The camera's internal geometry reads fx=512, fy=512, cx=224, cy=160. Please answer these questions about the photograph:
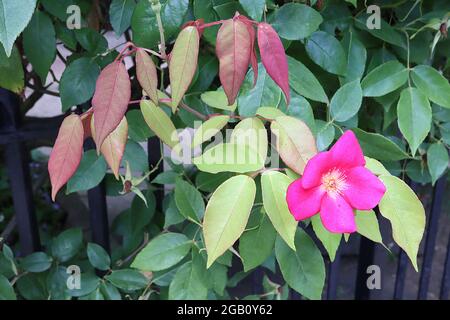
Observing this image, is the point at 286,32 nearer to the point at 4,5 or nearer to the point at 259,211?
the point at 259,211

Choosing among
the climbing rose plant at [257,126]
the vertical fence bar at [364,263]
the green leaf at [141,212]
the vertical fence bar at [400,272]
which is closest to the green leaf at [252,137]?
the climbing rose plant at [257,126]

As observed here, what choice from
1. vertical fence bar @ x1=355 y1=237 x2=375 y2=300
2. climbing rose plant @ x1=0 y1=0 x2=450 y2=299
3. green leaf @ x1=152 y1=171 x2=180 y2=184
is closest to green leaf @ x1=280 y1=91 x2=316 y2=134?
climbing rose plant @ x1=0 y1=0 x2=450 y2=299

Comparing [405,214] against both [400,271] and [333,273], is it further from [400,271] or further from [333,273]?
[400,271]

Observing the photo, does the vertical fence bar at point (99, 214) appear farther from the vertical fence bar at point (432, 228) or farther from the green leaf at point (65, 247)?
the vertical fence bar at point (432, 228)

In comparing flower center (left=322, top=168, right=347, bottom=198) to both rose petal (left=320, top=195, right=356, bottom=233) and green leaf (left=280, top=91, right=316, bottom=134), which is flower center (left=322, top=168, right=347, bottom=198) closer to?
rose petal (left=320, top=195, right=356, bottom=233)

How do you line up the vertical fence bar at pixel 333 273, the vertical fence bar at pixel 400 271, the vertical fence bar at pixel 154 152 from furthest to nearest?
1. the vertical fence bar at pixel 400 271
2. the vertical fence bar at pixel 333 273
3. the vertical fence bar at pixel 154 152

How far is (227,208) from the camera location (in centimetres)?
63

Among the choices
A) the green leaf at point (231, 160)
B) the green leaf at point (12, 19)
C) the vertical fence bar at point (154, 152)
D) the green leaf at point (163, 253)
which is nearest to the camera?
the green leaf at point (12, 19)

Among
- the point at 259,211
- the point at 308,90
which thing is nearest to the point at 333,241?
the point at 259,211

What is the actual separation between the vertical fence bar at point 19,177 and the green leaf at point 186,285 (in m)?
0.41

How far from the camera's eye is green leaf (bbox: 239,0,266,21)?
743 mm

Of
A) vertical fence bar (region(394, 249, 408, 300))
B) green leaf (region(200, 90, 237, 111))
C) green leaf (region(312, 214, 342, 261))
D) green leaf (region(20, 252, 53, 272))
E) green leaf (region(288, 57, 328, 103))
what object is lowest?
vertical fence bar (region(394, 249, 408, 300))

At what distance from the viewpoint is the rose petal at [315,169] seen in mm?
597

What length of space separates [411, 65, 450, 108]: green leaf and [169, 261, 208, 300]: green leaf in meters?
0.54
